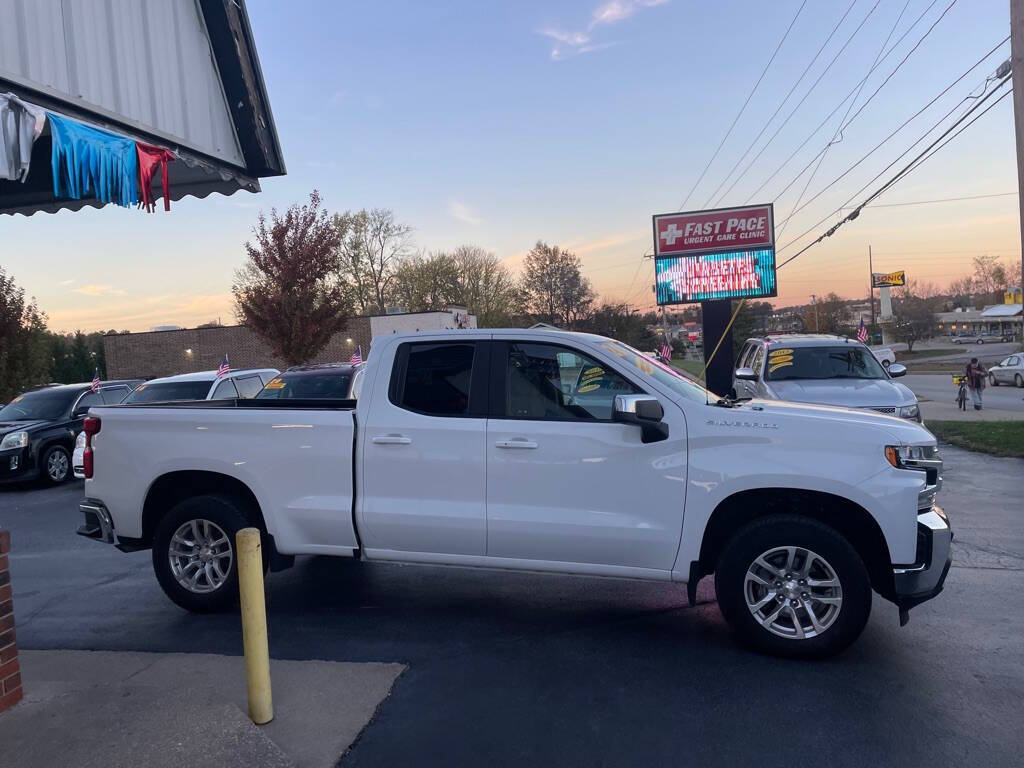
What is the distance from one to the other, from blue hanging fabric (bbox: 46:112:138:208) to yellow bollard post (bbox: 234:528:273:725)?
9.24ft

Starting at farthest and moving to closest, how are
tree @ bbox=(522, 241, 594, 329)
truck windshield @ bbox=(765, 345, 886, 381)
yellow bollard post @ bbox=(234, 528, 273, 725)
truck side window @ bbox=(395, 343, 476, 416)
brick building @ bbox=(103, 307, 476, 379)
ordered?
tree @ bbox=(522, 241, 594, 329) < brick building @ bbox=(103, 307, 476, 379) < truck windshield @ bbox=(765, 345, 886, 381) < truck side window @ bbox=(395, 343, 476, 416) < yellow bollard post @ bbox=(234, 528, 273, 725)

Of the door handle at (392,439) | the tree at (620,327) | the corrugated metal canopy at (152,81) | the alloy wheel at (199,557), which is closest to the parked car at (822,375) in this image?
the door handle at (392,439)

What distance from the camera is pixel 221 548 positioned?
5.58m

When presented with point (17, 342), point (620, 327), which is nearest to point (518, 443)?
point (17, 342)

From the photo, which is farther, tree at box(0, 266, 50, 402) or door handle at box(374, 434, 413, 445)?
tree at box(0, 266, 50, 402)

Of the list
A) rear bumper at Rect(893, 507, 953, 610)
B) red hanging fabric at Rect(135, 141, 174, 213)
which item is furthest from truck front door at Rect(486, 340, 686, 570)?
red hanging fabric at Rect(135, 141, 174, 213)

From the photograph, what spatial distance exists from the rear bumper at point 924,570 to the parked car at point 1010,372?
39821 millimetres

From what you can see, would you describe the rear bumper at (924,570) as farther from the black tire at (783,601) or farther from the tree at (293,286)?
the tree at (293,286)

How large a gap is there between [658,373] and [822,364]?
Answer: 7.81 metres

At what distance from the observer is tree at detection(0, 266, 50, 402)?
20469 millimetres

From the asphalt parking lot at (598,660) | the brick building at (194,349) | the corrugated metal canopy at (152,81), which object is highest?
the corrugated metal canopy at (152,81)

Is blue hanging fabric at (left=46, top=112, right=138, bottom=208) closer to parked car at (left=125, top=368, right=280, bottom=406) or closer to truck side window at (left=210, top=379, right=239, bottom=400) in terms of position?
truck side window at (left=210, top=379, right=239, bottom=400)

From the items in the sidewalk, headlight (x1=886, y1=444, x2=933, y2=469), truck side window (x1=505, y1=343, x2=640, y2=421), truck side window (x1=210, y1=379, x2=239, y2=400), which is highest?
truck side window (x1=505, y1=343, x2=640, y2=421)

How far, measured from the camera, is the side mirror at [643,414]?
4.50m
